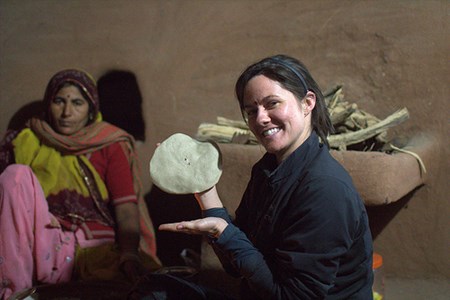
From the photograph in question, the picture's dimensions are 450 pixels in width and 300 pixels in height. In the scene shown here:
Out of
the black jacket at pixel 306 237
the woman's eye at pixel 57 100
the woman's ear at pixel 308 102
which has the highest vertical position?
the woman's ear at pixel 308 102

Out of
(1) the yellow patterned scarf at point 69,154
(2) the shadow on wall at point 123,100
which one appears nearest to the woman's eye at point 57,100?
(1) the yellow patterned scarf at point 69,154

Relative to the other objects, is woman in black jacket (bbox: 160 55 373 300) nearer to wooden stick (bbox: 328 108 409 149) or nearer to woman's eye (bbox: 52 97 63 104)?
wooden stick (bbox: 328 108 409 149)

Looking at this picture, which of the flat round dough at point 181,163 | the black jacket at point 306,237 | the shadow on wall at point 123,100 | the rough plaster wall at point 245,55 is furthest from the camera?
the shadow on wall at point 123,100

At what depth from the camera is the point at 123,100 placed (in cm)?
320

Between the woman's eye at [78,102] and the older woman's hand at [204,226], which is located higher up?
the woman's eye at [78,102]

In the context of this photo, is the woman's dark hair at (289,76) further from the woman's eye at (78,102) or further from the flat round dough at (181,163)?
the woman's eye at (78,102)

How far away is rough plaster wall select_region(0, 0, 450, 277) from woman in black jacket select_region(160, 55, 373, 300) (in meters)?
1.24

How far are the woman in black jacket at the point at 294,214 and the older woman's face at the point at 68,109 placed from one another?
4.66 ft

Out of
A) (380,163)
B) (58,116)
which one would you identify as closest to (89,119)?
(58,116)

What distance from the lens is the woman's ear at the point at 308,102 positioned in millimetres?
1550

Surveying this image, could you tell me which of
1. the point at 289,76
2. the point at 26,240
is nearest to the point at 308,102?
the point at 289,76

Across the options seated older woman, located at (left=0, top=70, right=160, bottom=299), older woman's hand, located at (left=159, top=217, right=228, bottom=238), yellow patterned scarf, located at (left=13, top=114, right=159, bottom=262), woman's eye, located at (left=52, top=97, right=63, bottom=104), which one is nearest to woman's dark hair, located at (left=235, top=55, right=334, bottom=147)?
older woman's hand, located at (left=159, top=217, right=228, bottom=238)

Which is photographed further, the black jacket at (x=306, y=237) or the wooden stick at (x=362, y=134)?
the wooden stick at (x=362, y=134)

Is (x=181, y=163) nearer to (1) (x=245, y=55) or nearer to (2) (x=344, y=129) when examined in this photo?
(2) (x=344, y=129)
